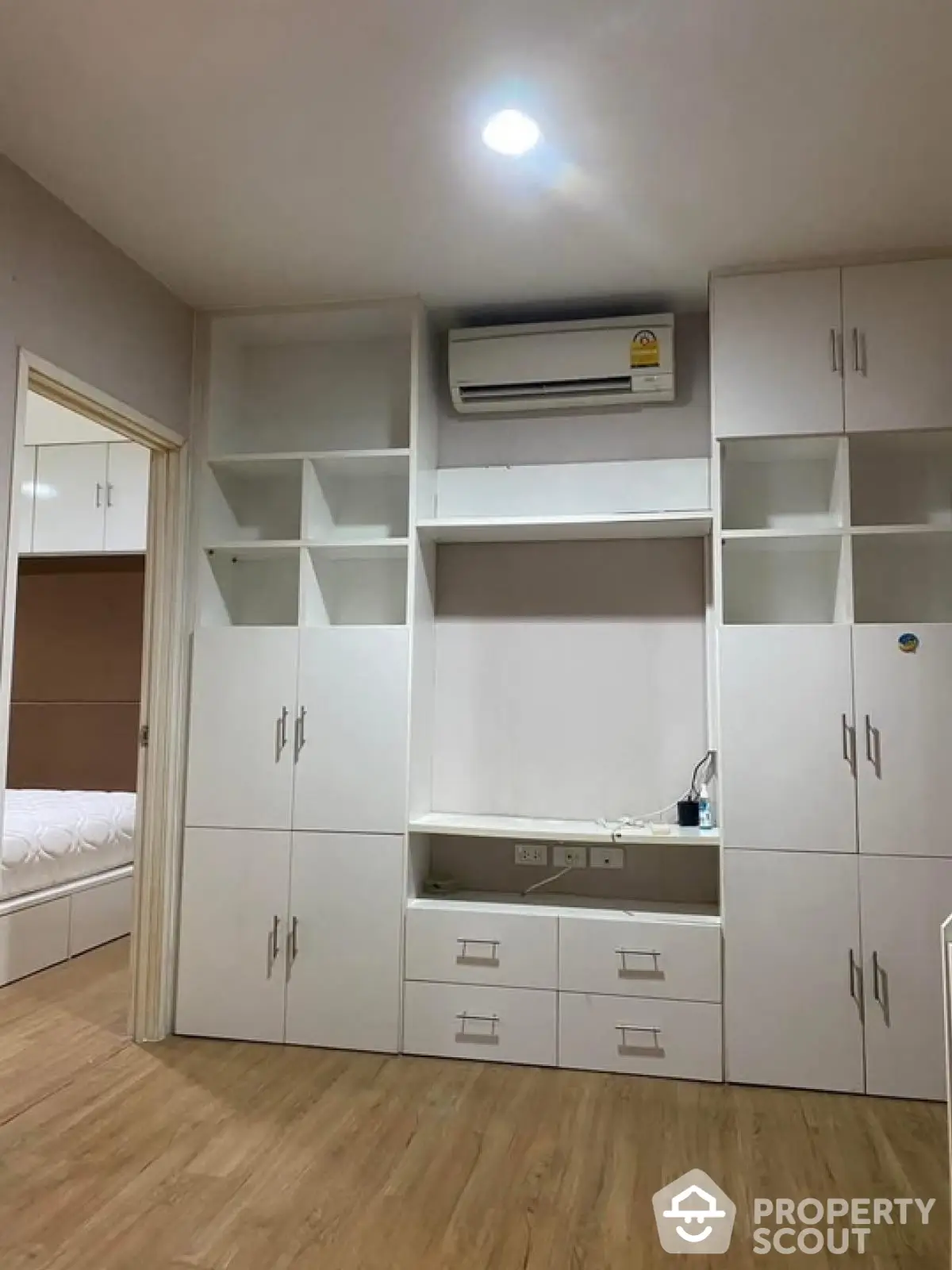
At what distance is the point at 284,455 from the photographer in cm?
337

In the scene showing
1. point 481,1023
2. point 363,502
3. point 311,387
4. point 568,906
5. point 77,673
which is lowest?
point 481,1023

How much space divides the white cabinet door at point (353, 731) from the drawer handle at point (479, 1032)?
654mm

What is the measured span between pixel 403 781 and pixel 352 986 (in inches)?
28.0

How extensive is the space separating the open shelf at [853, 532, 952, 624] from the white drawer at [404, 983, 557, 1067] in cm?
172

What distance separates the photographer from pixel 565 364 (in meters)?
3.34

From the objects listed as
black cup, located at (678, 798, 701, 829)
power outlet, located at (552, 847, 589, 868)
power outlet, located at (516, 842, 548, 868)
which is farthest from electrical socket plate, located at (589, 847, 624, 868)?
black cup, located at (678, 798, 701, 829)

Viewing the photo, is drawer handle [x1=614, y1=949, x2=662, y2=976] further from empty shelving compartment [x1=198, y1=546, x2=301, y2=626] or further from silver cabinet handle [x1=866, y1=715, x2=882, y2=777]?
empty shelving compartment [x1=198, y1=546, x2=301, y2=626]

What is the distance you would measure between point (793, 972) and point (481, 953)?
3.25ft

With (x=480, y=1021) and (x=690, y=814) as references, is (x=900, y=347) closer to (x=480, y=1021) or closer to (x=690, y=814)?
(x=690, y=814)

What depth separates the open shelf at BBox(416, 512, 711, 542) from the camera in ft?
10.4

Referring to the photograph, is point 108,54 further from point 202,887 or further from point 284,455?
point 202,887

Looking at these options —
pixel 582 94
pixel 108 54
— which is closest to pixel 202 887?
pixel 108 54

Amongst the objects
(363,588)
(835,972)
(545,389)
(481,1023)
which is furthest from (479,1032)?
(545,389)

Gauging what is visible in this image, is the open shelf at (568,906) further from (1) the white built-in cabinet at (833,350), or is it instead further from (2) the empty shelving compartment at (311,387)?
(2) the empty shelving compartment at (311,387)
